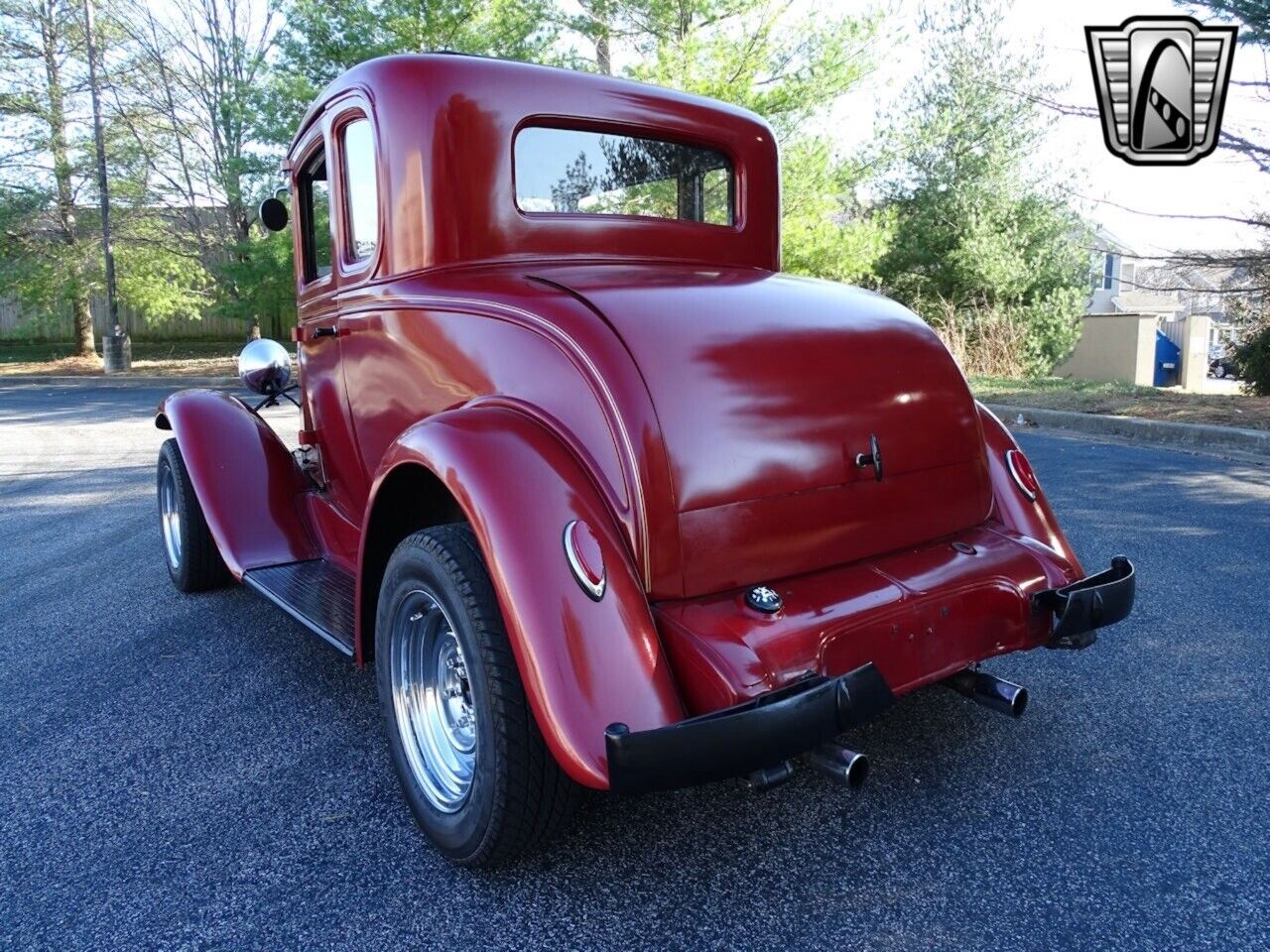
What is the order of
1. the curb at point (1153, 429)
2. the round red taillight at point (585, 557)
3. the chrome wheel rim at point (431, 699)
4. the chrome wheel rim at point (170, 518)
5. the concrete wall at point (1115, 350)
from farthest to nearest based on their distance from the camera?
the concrete wall at point (1115, 350) < the curb at point (1153, 429) < the chrome wheel rim at point (170, 518) < the chrome wheel rim at point (431, 699) < the round red taillight at point (585, 557)

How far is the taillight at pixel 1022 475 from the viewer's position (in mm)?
2912

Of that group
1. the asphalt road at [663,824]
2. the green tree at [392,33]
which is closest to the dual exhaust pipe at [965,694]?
the asphalt road at [663,824]

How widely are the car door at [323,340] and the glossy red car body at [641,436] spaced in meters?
0.05

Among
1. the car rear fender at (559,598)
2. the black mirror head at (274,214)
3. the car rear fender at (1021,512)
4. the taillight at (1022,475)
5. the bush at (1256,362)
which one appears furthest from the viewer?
the bush at (1256,362)

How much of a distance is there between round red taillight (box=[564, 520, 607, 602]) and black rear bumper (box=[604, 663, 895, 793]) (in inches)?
12.6

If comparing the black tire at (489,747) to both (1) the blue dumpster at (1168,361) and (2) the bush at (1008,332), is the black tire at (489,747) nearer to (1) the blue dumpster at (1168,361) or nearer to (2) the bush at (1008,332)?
(2) the bush at (1008,332)

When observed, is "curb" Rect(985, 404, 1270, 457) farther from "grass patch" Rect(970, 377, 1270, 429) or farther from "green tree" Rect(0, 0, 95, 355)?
"green tree" Rect(0, 0, 95, 355)

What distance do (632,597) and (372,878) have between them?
0.94 meters

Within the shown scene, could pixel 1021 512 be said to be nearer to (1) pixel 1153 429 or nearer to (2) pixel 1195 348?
(1) pixel 1153 429

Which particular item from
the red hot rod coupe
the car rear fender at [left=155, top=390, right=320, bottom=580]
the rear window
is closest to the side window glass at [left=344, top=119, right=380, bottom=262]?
the red hot rod coupe

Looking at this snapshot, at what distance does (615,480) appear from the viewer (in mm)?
2178

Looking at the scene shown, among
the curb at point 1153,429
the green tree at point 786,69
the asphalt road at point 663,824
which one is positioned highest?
the green tree at point 786,69

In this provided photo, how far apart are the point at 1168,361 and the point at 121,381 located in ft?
79.6

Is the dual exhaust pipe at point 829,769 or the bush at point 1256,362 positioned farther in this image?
the bush at point 1256,362
